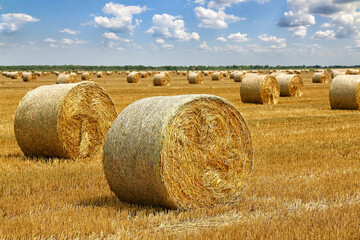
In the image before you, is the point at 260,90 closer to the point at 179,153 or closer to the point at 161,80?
the point at 179,153

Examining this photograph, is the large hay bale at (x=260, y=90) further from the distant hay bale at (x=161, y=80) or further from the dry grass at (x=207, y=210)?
the distant hay bale at (x=161, y=80)

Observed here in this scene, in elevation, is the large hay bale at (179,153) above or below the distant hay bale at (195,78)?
above

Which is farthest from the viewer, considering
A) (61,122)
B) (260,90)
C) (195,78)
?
(195,78)

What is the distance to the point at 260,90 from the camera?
21406 mm

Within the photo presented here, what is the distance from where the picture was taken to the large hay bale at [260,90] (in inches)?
848

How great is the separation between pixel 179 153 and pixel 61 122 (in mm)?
4178

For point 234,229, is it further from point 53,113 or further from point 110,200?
point 53,113

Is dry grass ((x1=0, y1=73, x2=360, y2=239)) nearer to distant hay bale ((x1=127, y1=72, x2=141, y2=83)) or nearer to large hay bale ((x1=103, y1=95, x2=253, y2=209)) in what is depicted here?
large hay bale ((x1=103, y1=95, x2=253, y2=209))

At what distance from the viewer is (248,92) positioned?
21891mm

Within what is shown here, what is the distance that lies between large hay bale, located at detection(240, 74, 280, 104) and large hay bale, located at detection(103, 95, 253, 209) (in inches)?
578

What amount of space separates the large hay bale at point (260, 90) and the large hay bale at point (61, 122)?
12.2m

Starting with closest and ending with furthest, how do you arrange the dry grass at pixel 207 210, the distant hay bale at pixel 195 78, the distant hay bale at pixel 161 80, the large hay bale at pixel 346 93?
the dry grass at pixel 207 210
the large hay bale at pixel 346 93
the distant hay bale at pixel 161 80
the distant hay bale at pixel 195 78

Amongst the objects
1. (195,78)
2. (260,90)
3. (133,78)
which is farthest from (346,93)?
(133,78)

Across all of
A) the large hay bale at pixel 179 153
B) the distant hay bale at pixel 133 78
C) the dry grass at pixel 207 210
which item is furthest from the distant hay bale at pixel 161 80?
the large hay bale at pixel 179 153
